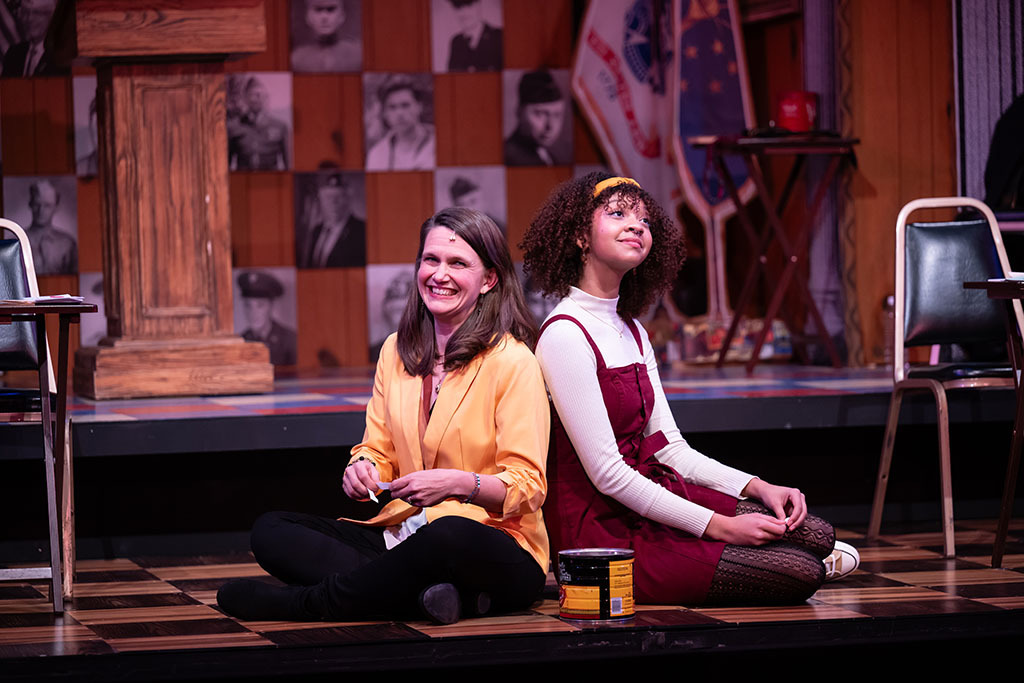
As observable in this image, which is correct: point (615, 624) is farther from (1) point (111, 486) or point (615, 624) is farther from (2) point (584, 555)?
(1) point (111, 486)

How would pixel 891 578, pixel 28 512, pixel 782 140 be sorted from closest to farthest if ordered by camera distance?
1. pixel 891 578
2. pixel 28 512
3. pixel 782 140

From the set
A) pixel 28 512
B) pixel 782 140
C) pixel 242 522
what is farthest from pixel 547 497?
pixel 782 140

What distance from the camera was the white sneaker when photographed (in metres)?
3.01

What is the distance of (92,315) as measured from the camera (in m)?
6.12

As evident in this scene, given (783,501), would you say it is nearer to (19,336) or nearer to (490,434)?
(490,434)

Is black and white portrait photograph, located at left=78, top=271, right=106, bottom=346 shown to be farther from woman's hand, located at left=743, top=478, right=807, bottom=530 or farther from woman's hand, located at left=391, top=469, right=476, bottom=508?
woman's hand, located at left=743, top=478, right=807, bottom=530

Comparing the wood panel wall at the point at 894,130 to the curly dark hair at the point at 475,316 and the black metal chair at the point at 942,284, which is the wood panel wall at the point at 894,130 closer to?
the black metal chair at the point at 942,284

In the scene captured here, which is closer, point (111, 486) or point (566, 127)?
point (111, 486)

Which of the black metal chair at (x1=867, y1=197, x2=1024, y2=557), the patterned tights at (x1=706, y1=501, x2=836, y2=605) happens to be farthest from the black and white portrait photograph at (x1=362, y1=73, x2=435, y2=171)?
the patterned tights at (x1=706, y1=501, x2=836, y2=605)

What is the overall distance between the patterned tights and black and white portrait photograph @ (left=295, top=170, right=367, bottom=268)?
3.96 metres

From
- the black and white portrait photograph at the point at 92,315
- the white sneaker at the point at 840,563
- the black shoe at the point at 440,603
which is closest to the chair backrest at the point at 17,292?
the black shoe at the point at 440,603

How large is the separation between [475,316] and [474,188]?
12.5 ft

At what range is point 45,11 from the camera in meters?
6.07

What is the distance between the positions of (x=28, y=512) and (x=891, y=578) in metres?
2.25
